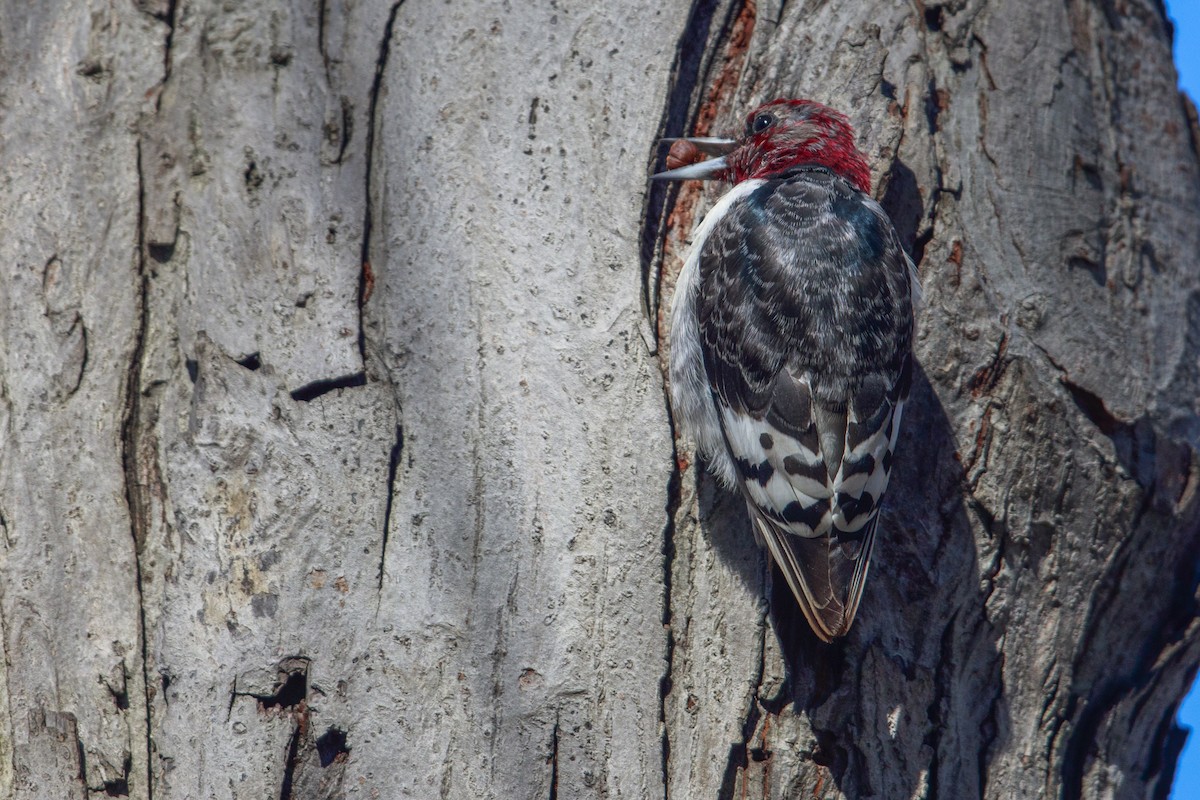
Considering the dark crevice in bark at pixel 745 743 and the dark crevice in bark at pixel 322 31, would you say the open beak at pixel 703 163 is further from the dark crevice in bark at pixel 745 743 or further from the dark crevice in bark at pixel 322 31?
the dark crevice in bark at pixel 745 743

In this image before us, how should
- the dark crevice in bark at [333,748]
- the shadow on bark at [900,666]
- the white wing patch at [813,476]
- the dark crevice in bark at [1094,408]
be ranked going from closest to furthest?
the dark crevice in bark at [333,748], the shadow on bark at [900,666], the white wing patch at [813,476], the dark crevice in bark at [1094,408]

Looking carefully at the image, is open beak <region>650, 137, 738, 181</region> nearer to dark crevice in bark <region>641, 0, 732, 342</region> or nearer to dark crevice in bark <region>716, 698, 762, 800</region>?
dark crevice in bark <region>641, 0, 732, 342</region>

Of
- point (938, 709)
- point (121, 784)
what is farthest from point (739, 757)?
point (121, 784)

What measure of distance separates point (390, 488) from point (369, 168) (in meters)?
0.74

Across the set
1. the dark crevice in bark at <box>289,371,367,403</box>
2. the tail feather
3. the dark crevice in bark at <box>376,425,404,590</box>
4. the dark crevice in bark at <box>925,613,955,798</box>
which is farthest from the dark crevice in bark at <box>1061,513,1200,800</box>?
the dark crevice in bark at <box>289,371,367,403</box>

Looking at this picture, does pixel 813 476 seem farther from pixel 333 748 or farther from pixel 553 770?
pixel 333 748

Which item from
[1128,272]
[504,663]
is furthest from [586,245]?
[1128,272]

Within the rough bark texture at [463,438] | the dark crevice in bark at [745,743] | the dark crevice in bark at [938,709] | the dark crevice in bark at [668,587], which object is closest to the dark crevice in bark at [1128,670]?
the rough bark texture at [463,438]

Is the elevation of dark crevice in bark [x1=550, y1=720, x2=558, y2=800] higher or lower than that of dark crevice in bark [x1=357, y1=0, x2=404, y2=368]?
lower

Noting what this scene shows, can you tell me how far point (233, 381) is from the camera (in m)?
2.25

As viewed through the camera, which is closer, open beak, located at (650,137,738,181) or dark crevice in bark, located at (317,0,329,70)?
dark crevice in bark, located at (317,0,329,70)

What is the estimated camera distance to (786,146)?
298cm

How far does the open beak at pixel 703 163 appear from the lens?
2.64 m

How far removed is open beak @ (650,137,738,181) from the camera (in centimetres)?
264
